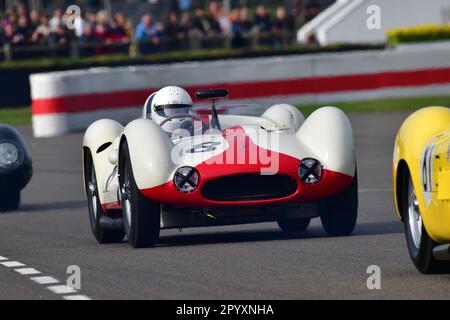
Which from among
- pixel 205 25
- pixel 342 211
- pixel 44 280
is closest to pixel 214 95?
pixel 342 211

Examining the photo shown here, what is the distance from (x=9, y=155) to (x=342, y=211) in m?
5.06

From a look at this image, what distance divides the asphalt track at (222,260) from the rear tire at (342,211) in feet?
0.40

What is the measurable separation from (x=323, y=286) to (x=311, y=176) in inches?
101

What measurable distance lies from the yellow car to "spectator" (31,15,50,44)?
80.0ft

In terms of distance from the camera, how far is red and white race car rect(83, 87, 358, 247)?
10516 millimetres

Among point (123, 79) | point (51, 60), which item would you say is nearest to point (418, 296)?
point (123, 79)

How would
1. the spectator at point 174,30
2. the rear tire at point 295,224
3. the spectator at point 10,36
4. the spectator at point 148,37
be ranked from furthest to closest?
the spectator at point 174,30, the spectator at point 148,37, the spectator at point 10,36, the rear tire at point 295,224

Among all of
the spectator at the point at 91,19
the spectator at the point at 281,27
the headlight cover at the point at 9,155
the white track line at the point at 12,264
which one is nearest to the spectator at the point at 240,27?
the spectator at the point at 281,27

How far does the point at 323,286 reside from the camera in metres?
8.15

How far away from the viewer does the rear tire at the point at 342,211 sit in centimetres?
1099

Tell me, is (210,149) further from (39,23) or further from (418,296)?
(39,23)

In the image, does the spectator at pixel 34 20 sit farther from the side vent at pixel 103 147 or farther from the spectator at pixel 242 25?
the side vent at pixel 103 147

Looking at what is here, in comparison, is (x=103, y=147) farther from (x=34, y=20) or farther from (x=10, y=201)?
(x=34, y=20)

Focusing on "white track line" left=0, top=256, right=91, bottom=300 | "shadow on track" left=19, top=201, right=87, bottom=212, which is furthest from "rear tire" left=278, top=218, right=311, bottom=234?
"shadow on track" left=19, top=201, right=87, bottom=212
